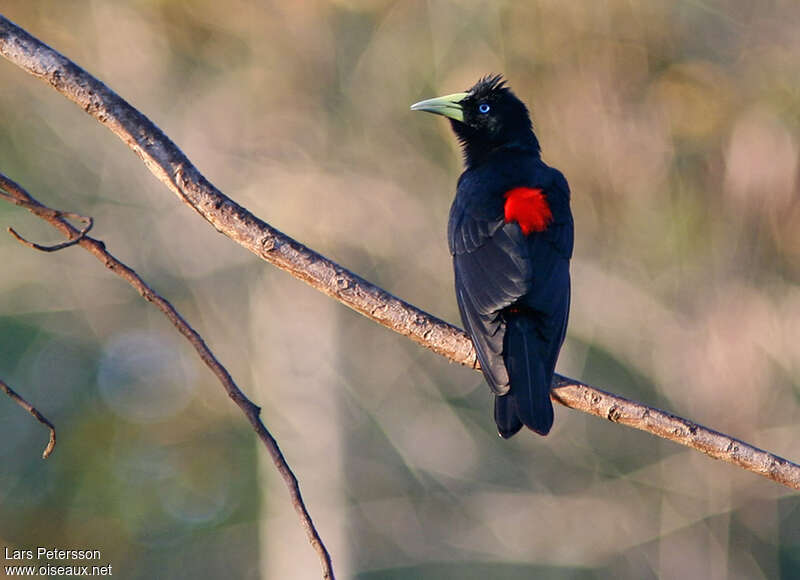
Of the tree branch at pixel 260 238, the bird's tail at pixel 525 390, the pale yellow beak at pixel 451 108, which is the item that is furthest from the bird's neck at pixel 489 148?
the tree branch at pixel 260 238

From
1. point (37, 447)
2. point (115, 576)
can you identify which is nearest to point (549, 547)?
point (115, 576)

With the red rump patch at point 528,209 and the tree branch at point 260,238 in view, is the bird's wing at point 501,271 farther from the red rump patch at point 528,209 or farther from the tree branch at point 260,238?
the tree branch at point 260,238

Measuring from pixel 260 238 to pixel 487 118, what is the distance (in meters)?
2.33

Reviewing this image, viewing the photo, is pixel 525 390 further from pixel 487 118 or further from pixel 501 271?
pixel 487 118

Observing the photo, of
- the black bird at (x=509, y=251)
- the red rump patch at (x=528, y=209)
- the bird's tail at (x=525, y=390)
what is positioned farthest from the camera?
the red rump patch at (x=528, y=209)

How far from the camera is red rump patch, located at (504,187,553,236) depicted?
4277mm

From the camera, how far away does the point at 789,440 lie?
10992 millimetres

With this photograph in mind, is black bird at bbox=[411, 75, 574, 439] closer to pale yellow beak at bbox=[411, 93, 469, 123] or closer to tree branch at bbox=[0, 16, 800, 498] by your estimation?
pale yellow beak at bbox=[411, 93, 469, 123]

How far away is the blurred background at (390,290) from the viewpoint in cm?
1139

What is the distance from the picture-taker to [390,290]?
1245 cm

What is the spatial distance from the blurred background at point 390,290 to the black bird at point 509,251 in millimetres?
6068

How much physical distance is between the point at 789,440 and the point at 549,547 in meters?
3.14

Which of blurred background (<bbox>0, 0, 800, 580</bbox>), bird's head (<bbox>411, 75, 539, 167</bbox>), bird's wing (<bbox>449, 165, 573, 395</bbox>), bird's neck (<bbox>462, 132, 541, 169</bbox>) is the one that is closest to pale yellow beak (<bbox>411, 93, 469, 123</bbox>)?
bird's head (<bbox>411, 75, 539, 167</bbox>)

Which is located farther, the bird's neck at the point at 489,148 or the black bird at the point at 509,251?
the bird's neck at the point at 489,148
